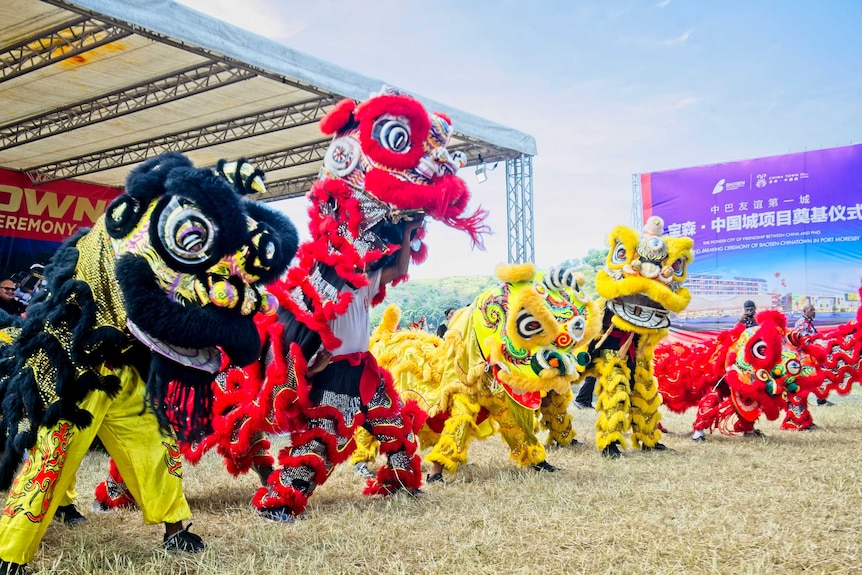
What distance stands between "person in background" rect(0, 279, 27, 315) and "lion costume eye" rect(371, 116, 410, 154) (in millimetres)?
2754

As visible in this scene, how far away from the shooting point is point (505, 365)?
4.07 m

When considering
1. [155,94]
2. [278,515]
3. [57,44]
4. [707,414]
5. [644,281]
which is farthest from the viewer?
[155,94]

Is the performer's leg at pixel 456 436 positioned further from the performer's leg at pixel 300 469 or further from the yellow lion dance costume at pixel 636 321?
the yellow lion dance costume at pixel 636 321

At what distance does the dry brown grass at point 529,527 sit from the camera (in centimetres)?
244

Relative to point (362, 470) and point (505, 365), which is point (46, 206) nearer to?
point (362, 470)

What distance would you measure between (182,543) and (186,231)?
3.76ft

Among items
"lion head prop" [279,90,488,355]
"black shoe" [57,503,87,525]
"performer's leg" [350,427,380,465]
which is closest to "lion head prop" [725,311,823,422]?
"performer's leg" [350,427,380,465]

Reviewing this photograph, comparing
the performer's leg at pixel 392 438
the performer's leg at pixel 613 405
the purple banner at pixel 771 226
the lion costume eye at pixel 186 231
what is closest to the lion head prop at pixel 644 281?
the performer's leg at pixel 613 405

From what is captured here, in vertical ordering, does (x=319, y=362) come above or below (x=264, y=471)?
above

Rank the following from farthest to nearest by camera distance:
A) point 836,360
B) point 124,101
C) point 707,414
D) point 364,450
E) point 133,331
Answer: point 124,101, point 836,360, point 707,414, point 364,450, point 133,331

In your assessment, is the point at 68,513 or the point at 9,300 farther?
the point at 9,300

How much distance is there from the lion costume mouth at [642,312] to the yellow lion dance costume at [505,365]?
103 centimetres

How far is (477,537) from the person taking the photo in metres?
2.78

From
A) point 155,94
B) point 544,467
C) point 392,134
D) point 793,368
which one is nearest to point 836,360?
point 793,368
